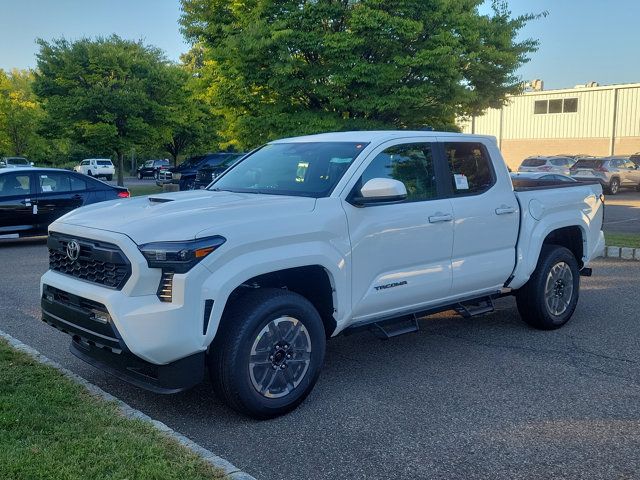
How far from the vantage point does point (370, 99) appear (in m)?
15.6

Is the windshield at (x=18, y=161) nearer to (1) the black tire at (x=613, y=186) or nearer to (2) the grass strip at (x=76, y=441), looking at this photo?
(1) the black tire at (x=613, y=186)

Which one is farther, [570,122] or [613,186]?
[570,122]

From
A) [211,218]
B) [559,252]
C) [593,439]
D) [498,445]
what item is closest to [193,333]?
[211,218]

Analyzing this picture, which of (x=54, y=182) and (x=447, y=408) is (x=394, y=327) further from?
(x=54, y=182)

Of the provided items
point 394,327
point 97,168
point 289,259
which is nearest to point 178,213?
point 289,259

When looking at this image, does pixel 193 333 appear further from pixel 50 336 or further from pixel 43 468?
pixel 50 336

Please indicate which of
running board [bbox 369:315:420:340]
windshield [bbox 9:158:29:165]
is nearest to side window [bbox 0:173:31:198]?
running board [bbox 369:315:420:340]

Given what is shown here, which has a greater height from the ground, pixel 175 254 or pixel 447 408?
pixel 175 254

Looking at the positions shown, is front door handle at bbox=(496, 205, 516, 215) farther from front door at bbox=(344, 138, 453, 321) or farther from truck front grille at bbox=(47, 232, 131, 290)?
truck front grille at bbox=(47, 232, 131, 290)

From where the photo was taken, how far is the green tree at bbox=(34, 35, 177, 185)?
2538cm

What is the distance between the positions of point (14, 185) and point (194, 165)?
40.3 ft

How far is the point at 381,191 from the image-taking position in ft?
15.8

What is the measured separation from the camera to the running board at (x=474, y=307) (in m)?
5.91

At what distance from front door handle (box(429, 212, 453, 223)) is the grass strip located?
2693 millimetres
